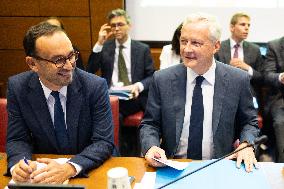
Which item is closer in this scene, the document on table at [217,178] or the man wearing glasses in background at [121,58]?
the document on table at [217,178]

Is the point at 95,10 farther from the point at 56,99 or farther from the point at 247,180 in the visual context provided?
the point at 247,180

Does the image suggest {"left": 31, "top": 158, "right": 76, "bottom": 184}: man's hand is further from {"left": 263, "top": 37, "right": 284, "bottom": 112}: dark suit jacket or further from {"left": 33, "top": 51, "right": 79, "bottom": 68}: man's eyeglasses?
{"left": 263, "top": 37, "right": 284, "bottom": 112}: dark suit jacket

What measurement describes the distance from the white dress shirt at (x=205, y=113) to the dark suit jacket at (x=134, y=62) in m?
1.78

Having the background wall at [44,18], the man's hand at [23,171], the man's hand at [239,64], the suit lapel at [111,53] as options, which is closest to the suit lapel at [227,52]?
the man's hand at [239,64]

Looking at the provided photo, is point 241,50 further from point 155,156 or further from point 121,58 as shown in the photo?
point 155,156

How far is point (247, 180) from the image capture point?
1756 mm

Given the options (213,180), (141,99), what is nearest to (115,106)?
(213,180)

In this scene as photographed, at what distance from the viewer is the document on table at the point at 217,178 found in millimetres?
1723

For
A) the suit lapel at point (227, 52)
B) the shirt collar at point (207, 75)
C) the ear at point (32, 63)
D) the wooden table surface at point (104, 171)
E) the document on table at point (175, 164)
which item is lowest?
the wooden table surface at point (104, 171)

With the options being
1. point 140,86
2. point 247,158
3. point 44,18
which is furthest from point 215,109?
point 44,18

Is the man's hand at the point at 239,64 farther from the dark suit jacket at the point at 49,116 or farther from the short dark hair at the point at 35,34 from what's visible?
the short dark hair at the point at 35,34

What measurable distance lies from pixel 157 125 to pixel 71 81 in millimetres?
612

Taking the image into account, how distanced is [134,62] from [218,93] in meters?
1.99

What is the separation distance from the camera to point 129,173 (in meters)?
1.87
